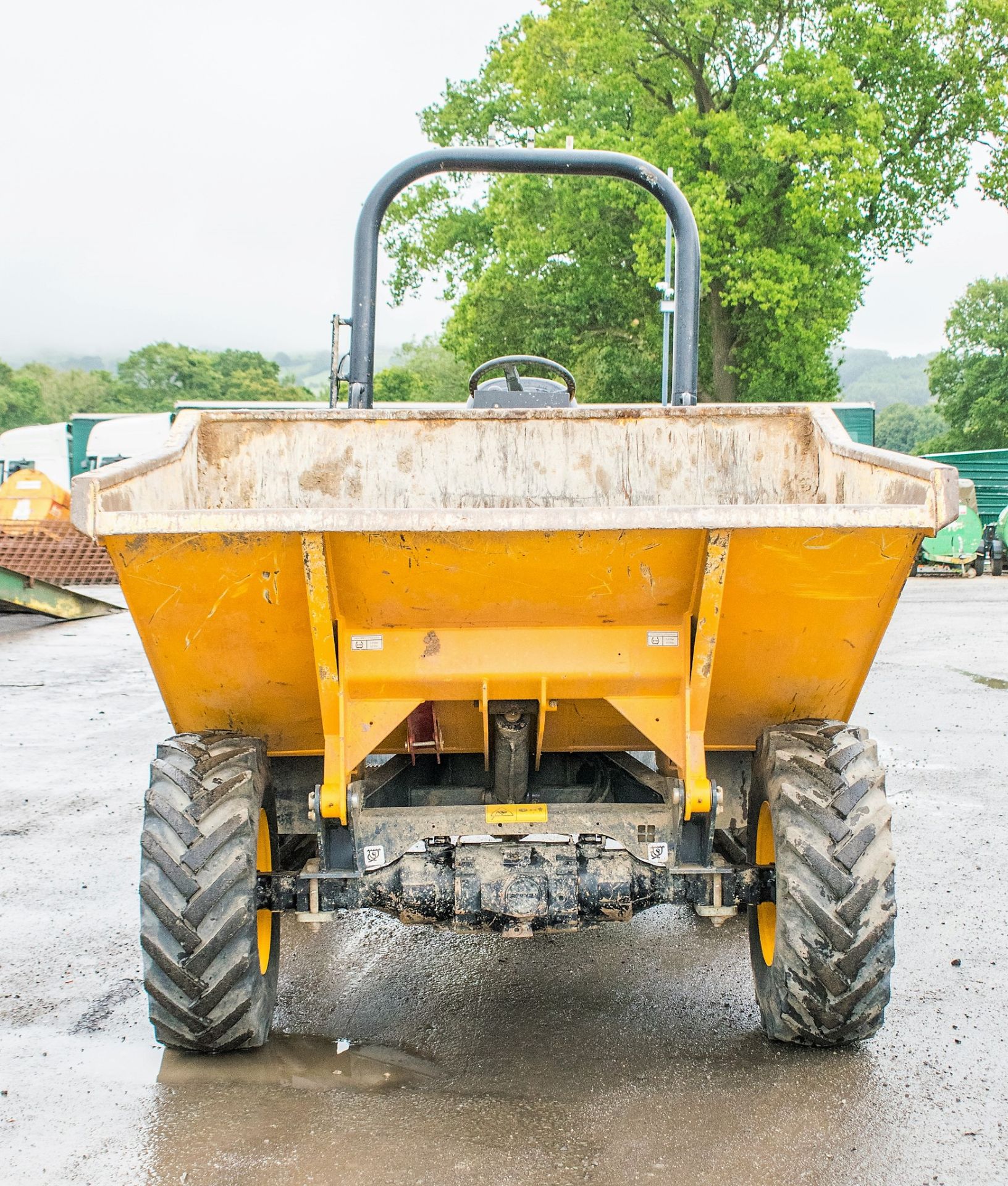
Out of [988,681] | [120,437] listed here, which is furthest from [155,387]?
[988,681]

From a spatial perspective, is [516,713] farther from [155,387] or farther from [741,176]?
[155,387]

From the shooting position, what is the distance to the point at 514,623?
3.21 m

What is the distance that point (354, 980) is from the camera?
4070 millimetres

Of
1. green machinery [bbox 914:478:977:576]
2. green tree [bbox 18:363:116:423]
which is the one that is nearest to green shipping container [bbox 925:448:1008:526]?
green machinery [bbox 914:478:977:576]

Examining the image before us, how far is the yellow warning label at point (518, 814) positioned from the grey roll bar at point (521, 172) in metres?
2.08

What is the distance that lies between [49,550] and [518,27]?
23.3 m

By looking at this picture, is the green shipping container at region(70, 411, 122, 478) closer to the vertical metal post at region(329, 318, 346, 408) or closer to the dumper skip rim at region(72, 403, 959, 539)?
the vertical metal post at region(329, 318, 346, 408)

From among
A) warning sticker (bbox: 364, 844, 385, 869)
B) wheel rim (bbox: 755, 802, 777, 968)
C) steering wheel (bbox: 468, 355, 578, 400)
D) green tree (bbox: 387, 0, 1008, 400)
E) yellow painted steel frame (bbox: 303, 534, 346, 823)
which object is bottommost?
wheel rim (bbox: 755, 802, 777, 968)

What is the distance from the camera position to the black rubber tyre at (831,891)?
3.07m

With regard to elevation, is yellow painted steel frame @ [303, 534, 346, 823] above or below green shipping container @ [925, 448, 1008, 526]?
above

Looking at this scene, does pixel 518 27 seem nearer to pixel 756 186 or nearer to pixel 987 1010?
pixel 756 186

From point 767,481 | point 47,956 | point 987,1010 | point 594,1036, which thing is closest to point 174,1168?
point 594,1036

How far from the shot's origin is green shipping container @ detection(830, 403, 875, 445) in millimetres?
24344

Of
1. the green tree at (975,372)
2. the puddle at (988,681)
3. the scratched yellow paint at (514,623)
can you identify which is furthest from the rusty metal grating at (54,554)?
the green tree at (975,372)
